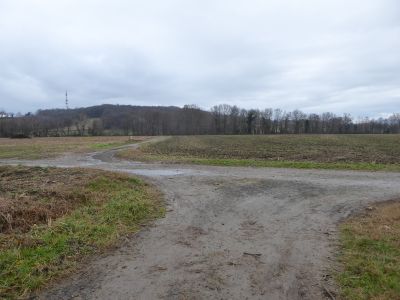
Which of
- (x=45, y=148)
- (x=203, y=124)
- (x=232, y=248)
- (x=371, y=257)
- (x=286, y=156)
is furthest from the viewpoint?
(x=203, y=124)

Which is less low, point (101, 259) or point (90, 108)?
point (90, 108)

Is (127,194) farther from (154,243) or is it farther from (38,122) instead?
(38,122)

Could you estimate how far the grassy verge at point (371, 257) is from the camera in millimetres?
4638

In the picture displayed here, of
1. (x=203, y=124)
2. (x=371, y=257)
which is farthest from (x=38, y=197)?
(x=203, y=124)

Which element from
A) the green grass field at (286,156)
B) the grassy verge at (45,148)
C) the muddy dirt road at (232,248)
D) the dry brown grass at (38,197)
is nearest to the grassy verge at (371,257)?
the muddy dirt road at (232,248)

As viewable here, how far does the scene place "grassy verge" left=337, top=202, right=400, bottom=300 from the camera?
4.64 m

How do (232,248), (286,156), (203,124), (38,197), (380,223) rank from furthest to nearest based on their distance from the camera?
(203,124) < (286,156) < (38,197) < (380,223) < (232,248)

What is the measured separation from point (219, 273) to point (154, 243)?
1.81m

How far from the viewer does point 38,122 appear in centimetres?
13550

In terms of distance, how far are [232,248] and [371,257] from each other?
7.46 feet

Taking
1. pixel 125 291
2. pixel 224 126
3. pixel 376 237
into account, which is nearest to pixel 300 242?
pixel 376 237

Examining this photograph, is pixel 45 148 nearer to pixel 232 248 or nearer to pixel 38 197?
pixel 38 197

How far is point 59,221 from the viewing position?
7406mm

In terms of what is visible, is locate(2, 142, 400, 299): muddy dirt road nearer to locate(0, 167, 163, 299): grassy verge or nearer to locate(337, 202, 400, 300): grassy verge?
locate(337, 202, 400, 300): grassy verge
